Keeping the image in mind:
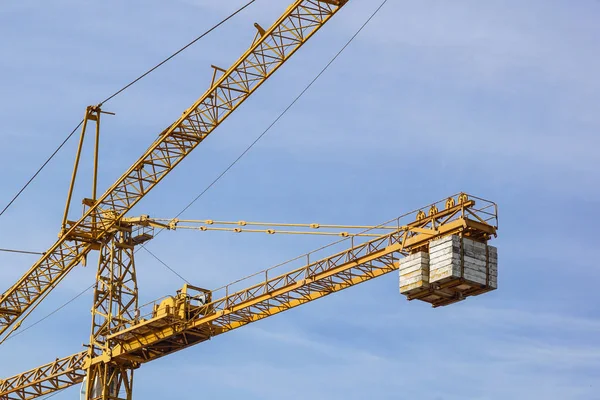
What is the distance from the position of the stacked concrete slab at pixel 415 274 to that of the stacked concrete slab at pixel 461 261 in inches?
14.7

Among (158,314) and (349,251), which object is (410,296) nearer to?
(349,251)

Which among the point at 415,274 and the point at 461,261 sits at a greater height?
the point at 461,261

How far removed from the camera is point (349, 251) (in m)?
79.1

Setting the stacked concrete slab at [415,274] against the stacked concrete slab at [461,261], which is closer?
the stacked concrete slab at [461,261]

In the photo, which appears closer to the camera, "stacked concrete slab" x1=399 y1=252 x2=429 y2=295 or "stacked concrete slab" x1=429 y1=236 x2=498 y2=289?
"stacked concrete slab" x1=429 y1=236 x2=498 y2=289

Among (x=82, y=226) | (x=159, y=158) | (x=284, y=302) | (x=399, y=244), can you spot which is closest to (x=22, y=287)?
(x=82, y=226)

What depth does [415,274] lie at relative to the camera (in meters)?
73.3

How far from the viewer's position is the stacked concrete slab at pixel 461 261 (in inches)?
2837

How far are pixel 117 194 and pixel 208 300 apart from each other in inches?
378

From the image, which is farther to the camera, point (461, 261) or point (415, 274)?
point (415, 274)

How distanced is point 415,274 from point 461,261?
242 centimetres

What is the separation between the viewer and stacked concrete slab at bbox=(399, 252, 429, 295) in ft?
240

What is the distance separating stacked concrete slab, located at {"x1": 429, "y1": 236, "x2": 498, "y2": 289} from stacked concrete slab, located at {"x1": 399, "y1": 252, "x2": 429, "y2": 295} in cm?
37

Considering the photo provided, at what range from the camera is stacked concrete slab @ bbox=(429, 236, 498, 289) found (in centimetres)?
7206
